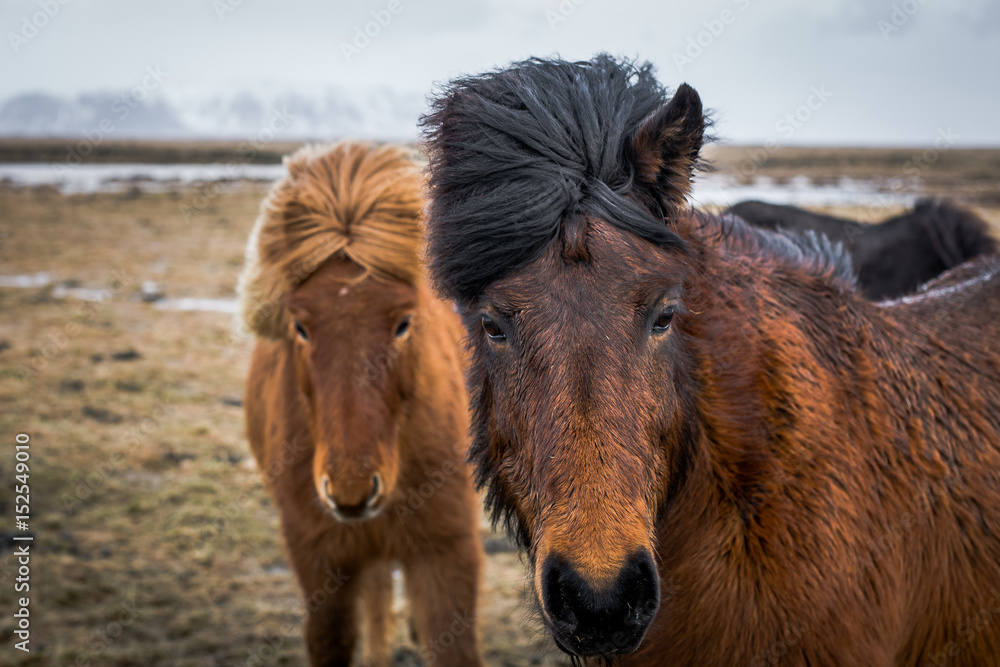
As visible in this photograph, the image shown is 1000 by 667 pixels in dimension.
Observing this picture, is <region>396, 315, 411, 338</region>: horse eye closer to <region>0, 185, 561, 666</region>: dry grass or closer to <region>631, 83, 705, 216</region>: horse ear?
<region>0, 185, 561, 666</region>: dry grass

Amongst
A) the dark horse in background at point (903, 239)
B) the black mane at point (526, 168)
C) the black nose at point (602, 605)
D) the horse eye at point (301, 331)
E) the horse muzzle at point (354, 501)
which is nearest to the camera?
the black nose at point (602, 605)

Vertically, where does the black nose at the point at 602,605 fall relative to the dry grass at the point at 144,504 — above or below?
above

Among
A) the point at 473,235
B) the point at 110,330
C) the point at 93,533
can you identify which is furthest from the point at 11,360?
the point at 473,235

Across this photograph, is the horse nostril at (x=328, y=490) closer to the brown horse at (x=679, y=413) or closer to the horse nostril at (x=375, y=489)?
the horse nostril at (x=375, y=489)

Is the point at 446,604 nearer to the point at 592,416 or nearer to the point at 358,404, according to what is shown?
the point at 358,404

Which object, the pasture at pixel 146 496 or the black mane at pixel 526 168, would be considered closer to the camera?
the black mane at pixel 526 168

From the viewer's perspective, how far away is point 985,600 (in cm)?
215

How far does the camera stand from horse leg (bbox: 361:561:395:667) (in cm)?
460

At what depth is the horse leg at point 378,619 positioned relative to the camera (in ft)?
15.1

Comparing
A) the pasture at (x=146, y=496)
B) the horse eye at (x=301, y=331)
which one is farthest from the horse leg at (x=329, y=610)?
the horse eye at (x=301, y=331)

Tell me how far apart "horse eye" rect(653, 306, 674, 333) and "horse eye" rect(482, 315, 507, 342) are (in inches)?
17.5

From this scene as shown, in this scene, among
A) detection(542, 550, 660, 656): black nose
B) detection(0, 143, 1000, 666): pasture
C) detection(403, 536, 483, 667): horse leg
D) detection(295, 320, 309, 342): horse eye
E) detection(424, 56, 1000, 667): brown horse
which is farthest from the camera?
detection(0, 143, 1000, 666): pasture

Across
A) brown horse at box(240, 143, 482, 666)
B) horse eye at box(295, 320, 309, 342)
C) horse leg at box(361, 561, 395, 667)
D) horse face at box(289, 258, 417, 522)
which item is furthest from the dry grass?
horse eye at box(295, 320, 309, 342)

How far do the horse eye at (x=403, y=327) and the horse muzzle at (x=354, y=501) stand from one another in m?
0.79
